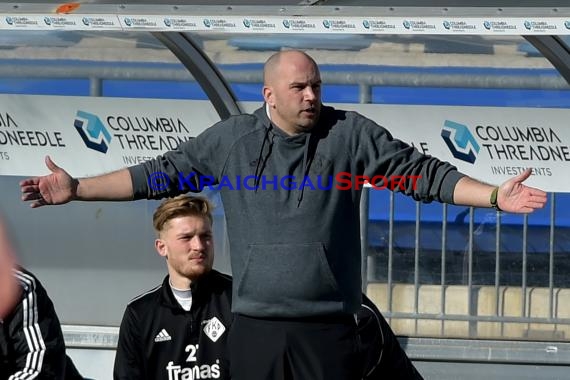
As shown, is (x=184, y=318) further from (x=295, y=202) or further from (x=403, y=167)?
(x=403, y=167)

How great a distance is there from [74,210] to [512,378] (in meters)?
2.38

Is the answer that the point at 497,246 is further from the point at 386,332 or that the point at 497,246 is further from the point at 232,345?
the point at 232,345

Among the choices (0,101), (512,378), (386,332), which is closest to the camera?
(386,332)

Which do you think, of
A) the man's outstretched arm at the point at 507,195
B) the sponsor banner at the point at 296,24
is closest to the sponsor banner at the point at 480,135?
the sponsor banner at the point at 296,24

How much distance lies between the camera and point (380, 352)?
4.69 m

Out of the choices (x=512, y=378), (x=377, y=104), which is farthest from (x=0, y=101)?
(x=512, y=378)

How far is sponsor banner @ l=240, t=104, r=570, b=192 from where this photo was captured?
6.23 metres

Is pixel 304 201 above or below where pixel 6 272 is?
above

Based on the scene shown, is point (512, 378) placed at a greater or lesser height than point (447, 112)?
lesser

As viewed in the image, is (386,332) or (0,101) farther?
(0,101)

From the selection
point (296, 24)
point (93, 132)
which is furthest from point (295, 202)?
point (93, 132)

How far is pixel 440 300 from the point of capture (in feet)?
21.2

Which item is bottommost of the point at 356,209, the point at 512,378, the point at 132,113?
the point at 512,378

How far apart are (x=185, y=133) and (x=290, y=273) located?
2.75 meters
